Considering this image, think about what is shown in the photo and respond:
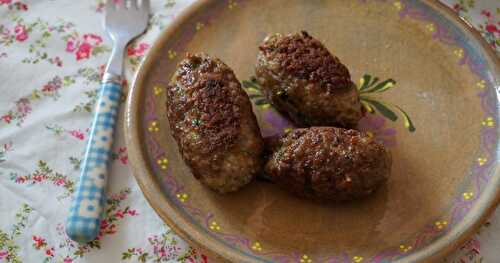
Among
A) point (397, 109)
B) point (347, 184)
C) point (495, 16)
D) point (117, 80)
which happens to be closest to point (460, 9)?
point (495, 16)

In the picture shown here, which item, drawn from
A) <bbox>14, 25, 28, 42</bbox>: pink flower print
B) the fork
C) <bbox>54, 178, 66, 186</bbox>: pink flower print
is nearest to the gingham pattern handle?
the fork

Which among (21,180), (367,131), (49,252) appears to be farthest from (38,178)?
(367,131)

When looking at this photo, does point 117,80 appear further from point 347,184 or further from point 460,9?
point 460,9

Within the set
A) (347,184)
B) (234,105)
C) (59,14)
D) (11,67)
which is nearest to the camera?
(347,184)

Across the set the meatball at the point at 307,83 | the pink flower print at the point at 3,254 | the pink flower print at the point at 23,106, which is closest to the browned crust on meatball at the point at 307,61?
the meatball at the point at 307,83

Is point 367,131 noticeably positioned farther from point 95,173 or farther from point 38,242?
point 38,242

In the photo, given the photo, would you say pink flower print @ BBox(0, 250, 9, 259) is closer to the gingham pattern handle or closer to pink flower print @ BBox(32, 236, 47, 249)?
pink flower print @ BBox(32, 236, 47, 249)

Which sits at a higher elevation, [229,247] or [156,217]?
[229,247]
